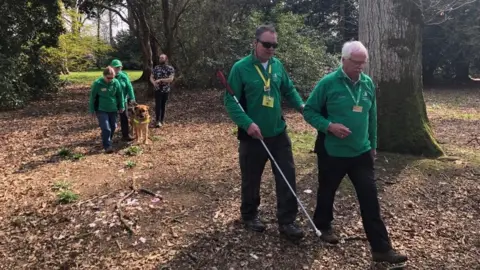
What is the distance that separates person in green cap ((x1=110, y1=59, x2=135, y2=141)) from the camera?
9137mm

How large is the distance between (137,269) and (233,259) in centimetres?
92

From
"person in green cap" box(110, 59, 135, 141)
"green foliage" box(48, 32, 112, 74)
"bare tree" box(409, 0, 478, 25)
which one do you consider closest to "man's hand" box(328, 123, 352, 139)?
"bare tree" box(409, 0, 478, 25)

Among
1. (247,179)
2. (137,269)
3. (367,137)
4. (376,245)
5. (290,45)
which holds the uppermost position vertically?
(290,45)

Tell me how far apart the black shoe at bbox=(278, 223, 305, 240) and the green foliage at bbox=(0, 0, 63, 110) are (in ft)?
44.1

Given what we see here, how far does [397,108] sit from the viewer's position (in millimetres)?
6555

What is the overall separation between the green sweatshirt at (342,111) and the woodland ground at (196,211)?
1112 mm

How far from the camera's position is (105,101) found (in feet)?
28.0

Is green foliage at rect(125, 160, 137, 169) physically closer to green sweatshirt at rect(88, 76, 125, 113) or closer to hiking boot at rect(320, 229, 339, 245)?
green sweatshirt at rect(88, 76, 125, 113)

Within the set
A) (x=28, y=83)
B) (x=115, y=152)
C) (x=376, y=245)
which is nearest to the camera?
(x=376, y=245)

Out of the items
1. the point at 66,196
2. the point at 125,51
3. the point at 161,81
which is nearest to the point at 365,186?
the point at 66,196

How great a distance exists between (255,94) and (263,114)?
211mm

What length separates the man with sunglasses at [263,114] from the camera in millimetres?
4062

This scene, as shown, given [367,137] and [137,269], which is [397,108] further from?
[137,269]

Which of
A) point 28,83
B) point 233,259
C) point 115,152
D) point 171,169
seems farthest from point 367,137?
point 28,83
